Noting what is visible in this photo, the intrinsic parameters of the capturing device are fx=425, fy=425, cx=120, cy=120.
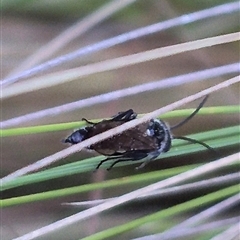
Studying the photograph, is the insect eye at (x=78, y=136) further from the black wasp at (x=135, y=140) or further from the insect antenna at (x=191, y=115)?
the insect antenna at (x=191, y=115)

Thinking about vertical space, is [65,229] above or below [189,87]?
below

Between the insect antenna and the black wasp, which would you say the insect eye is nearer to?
the black wasp

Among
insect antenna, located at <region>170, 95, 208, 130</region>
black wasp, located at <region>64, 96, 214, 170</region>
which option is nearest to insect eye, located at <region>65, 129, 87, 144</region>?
black wasp, located at <region>64, 96, 214, 170</region>

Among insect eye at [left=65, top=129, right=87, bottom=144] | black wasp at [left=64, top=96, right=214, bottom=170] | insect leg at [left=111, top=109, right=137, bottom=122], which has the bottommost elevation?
black wasp at [left=64, top=96, right=214, bottom=170]

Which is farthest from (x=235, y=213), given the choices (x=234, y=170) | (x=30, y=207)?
(x=30, y=207)

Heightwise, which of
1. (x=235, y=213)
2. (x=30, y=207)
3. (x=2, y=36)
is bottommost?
(x=235, y=213)

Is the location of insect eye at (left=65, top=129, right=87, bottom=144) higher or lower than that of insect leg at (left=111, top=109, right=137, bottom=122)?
lower

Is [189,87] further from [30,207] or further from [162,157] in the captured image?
A: [30,207]

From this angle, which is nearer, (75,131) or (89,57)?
(75,131)
